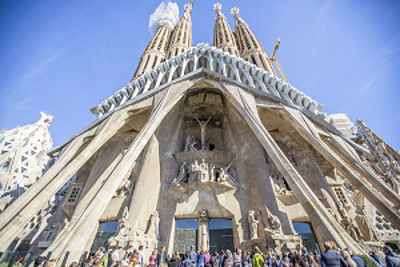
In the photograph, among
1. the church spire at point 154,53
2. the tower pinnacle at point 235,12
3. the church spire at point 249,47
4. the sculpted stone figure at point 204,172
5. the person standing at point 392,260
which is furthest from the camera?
the tower pinnacle at point 235,12

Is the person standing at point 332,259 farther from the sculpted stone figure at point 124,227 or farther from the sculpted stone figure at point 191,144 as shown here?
the sculpted stone figure at point 191,144

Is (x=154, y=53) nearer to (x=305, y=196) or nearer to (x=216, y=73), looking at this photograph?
(x=216, y=73)

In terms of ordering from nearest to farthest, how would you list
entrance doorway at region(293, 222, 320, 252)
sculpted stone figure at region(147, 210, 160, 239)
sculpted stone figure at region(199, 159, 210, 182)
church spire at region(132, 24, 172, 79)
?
entrance doorway at region(293, 222, 320, 252) < sculpted stone figure at region(147, 210, 160, 239) < sculpted stone figure at region(199, 159, 210, 182) < church spire at region(132, 24, 172, 79)

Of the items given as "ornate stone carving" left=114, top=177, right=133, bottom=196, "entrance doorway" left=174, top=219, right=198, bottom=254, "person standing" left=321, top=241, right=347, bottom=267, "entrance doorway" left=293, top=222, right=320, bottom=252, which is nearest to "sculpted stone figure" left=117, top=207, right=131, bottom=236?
"ornate stone carving" left=114, top=177, right=133, bottom=196

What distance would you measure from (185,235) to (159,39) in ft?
83.5

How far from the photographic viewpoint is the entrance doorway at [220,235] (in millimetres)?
9312

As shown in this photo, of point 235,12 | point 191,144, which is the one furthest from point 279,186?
point 235,12

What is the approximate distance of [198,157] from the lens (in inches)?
480

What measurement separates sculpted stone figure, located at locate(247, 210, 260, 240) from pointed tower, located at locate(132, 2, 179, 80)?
1740cm

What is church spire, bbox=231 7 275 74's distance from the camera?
71.5 feet

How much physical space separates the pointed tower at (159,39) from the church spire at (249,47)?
10.6m

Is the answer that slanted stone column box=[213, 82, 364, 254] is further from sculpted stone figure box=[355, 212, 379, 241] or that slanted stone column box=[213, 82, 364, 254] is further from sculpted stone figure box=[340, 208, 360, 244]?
sculpted stone figure box=[355, 212, 379, 241]

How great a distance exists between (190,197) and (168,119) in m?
5.70

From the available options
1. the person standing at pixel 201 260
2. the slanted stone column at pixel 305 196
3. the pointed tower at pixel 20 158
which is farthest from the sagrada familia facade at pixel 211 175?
the pointed tower at pixel 20 158
